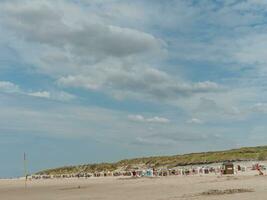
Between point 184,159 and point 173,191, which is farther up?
point 184,159

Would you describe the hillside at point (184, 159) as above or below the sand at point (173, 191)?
above

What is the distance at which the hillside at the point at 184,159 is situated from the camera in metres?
93.1

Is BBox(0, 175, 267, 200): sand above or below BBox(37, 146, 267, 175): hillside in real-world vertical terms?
below

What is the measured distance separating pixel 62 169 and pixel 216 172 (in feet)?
240

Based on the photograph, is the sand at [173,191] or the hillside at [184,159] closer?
the sand at [173,191]

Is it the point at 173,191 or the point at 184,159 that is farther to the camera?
the point at 184,159

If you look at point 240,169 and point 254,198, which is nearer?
point 254,198

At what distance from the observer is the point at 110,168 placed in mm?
106875

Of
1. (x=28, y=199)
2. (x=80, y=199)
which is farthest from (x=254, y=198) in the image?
(x=28, y=199)

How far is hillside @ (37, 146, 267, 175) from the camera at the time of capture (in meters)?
93.1

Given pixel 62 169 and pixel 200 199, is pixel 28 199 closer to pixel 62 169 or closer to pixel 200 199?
pixel 200 199

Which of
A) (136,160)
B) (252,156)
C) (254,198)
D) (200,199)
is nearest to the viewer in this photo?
(254,198)

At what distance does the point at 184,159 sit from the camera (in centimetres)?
10338

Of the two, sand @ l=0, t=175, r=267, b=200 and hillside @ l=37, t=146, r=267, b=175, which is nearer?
sand @ l=0, t=175, r=267, b=200
